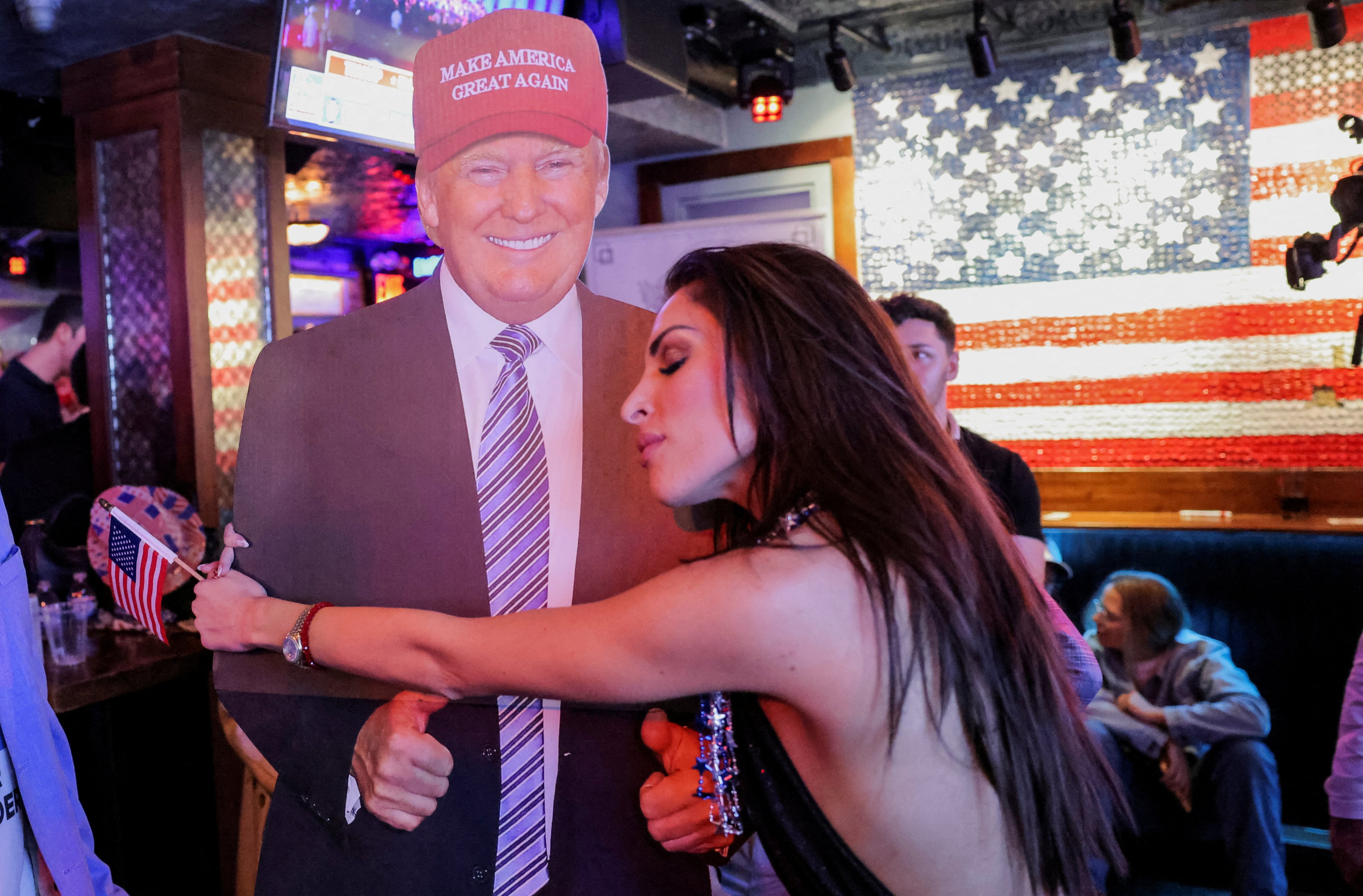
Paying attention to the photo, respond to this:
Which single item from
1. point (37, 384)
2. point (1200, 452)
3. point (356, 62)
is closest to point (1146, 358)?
point (1200, 452)

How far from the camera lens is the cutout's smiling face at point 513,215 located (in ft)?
3.56

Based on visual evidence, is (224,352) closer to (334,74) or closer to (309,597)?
(334,74)

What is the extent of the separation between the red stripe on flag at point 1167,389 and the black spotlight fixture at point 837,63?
168 cm

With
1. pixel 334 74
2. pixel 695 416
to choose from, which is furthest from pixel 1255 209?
pixel 695 416

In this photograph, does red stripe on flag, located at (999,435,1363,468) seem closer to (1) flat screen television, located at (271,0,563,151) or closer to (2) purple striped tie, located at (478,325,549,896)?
(1) flat screen television, located at (271,0,563,151)

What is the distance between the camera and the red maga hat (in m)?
1.05

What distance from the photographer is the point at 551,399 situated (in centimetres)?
115

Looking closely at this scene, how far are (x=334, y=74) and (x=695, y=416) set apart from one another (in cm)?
170

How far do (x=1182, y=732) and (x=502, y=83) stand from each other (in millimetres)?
2940

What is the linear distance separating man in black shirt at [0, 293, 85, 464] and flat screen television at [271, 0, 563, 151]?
12.1 ft

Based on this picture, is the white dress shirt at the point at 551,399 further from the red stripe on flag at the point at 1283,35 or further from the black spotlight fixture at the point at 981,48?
the red stripe on flag at the point at 1283,35

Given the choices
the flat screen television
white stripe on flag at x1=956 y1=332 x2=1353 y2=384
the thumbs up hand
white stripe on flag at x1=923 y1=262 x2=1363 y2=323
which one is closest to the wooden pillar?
the flat screen television

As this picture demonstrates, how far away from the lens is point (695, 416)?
39.8 inches

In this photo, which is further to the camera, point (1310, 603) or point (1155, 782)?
point (1310, 603)
